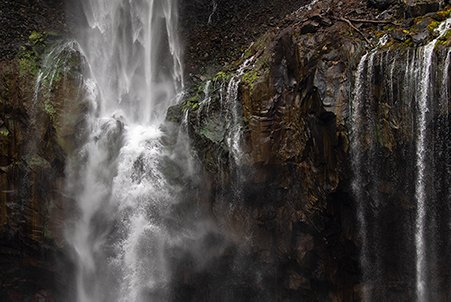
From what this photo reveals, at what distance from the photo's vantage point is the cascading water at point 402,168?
41.3ft

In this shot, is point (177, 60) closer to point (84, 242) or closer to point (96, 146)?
point (96, 146)

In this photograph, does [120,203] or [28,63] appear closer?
[120,203]

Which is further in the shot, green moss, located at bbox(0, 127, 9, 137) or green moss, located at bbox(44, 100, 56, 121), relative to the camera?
green moss, located at bbox(44, 100, 56, 121)

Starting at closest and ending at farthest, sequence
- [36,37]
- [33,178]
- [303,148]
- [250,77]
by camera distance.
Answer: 1. [303,148]
2. [250,77]
3. [33,178]
4. [36,37]

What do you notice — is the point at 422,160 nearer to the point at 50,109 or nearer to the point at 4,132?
the point at 50,109

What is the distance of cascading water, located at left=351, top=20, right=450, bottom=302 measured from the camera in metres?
12.6

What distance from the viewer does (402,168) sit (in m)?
13.2

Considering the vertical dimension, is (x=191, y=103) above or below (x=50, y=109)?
Result: above

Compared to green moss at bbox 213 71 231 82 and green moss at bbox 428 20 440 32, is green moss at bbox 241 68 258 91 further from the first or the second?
green moss at bbox 428 20 440 32

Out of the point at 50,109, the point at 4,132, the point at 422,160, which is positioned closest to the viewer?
the point at 422,160

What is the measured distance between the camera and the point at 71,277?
17.1 m

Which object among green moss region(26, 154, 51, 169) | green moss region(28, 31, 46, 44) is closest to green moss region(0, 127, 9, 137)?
green moss region(26, 154, 51, 169)

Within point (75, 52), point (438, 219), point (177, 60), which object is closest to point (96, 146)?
point (75, 52)

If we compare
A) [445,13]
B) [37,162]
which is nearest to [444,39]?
[445,13]
